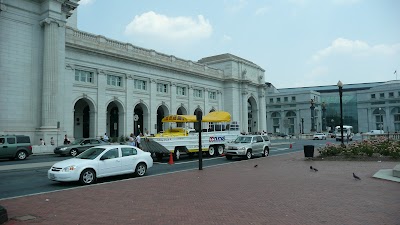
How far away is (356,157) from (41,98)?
28775 mm

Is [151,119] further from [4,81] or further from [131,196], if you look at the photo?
[131,196]

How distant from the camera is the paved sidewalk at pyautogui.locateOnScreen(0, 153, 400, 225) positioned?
7469mm

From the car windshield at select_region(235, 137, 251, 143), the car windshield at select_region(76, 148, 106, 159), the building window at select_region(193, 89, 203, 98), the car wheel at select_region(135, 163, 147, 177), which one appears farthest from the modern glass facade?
the car windshield at select_region(76, 148, 106, 159)

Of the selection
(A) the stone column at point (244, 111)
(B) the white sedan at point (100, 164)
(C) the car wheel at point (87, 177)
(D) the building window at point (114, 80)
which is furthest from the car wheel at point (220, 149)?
(A) the stone column at point (244, 111)

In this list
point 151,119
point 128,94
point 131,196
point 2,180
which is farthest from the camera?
point 151,119

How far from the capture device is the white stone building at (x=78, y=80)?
102 ft

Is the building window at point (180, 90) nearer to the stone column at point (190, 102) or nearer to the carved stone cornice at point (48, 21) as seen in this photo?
the stone column at point (190, 102)

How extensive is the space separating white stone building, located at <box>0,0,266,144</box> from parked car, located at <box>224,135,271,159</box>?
18.4 meters

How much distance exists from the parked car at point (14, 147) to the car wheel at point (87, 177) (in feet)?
45.3

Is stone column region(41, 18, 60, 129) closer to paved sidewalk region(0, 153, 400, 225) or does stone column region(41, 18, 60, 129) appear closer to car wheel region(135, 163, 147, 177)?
car wheel region(135, 163, 147, 177)

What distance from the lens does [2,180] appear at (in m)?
14.0

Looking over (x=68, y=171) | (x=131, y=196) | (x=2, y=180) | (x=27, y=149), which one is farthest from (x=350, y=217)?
(x=27, y=149)

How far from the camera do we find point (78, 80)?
38156mm

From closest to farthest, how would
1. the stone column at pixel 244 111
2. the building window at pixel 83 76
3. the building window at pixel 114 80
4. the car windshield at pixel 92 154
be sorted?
the car windshield at pixel 92 154 < the building window at pixel 83 76 < the building window at pixel 114 80 < the stone column at pixel 244 111
